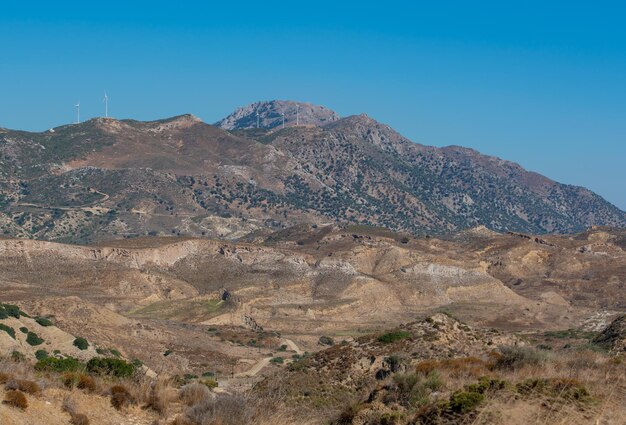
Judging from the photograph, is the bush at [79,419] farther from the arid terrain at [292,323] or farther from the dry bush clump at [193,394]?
the dry bush clump at [193,394]

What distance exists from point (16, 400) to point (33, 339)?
1207 inches

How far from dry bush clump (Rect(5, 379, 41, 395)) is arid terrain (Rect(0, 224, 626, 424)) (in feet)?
1.83

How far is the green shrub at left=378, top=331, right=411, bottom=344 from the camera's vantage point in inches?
1108

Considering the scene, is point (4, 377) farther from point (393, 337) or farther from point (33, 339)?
point (33, 339)

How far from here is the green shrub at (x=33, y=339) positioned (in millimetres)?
41719

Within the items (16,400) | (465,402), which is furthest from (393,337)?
(16,400)

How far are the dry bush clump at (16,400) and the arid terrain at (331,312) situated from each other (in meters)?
0.28

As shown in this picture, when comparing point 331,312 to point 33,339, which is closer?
point 33,339

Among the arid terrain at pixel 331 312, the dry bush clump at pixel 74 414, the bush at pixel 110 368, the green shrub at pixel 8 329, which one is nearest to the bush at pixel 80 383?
the arid terrain at pixel 331 312

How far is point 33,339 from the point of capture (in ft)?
138

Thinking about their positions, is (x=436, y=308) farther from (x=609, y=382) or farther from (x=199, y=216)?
(x=199, y=216)

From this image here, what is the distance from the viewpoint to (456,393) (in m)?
14.3

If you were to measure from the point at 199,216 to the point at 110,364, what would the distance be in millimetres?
174935

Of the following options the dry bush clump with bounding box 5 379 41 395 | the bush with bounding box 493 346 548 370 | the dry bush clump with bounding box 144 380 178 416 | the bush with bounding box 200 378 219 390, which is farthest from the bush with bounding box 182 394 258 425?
the bush with bounding box 493 346 548 370
